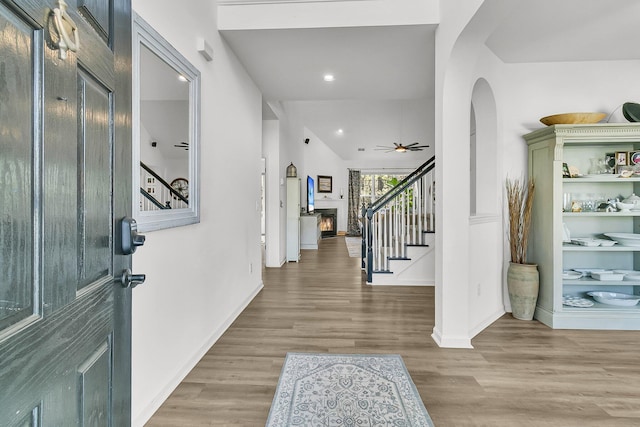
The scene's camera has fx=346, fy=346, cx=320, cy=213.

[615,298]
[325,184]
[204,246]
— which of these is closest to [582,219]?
[615,298]

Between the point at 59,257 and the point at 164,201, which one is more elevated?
the point at 164,201

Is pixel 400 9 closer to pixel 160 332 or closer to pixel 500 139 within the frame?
Answer: pixel 500 139

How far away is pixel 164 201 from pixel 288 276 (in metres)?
3.41

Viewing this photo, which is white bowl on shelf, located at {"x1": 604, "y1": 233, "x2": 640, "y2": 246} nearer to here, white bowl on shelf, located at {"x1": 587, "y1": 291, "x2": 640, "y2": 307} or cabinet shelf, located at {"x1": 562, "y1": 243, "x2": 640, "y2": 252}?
cabinet shelf, located at {"x1": 562, "y1": 243, "x2": 640, "y2": 252}

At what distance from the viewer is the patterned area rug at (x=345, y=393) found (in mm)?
1826

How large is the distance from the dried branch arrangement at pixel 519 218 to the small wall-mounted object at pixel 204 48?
300 cm

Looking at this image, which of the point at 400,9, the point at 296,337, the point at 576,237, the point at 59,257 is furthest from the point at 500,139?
the point at 59,257

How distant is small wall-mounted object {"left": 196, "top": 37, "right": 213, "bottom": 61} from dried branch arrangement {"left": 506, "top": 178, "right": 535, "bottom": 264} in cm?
300

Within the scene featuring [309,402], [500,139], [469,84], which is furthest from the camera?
[500,139]

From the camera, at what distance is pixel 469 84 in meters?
2.74

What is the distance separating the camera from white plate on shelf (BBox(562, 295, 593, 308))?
3213 millimetres

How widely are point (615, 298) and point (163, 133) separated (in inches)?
162

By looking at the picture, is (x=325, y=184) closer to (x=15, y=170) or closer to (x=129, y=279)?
(x=129, y=279)

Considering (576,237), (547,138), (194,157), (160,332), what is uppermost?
(547,138)
